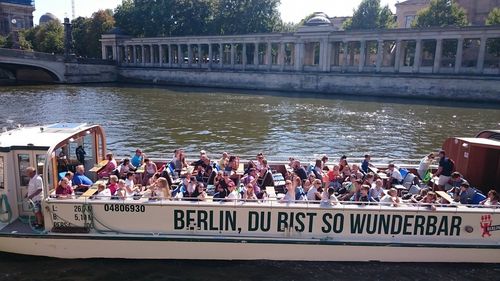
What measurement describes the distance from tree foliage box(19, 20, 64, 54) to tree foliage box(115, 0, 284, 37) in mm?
13980

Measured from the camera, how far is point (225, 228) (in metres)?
10.3

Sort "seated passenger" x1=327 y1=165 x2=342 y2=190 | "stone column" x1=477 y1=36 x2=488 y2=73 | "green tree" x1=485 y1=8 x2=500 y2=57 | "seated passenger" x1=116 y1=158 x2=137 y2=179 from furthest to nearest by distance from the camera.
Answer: "green tree" x1=485 y1=8 x2=500 y2=57
"stone column" x1=477 y1=36 x2=488 y2=73
"seated passenger" x1=116 y1=158 x2=137 y2=179
"seated passenger" x1=327 y1=165 x2=342 y2=190

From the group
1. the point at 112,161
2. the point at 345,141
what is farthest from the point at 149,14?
the point at 112,161

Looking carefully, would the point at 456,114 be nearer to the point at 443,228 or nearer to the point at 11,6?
the point at 443,228

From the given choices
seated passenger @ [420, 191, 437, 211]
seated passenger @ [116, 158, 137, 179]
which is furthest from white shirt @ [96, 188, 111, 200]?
seated passenger @ [420, 191, 437, 211]

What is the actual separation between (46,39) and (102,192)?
3886 inches

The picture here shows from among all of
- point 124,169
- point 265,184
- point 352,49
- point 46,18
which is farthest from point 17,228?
point 46,18

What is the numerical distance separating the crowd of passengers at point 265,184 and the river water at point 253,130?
1648 mm

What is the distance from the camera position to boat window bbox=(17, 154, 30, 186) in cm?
1007

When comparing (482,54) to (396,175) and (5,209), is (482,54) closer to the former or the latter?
(396,175)

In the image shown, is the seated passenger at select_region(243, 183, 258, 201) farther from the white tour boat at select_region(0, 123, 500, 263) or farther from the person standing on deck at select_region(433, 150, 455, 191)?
the person standing on deck at select_region(433, 150, 455, 191)

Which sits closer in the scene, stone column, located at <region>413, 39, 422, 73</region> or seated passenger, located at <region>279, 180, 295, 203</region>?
seated passenger, located at <region>279, 180, 295, 203</region>

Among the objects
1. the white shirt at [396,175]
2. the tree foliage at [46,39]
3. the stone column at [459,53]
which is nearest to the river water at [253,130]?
the white shirt at [396,175]

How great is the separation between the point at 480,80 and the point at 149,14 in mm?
66472
